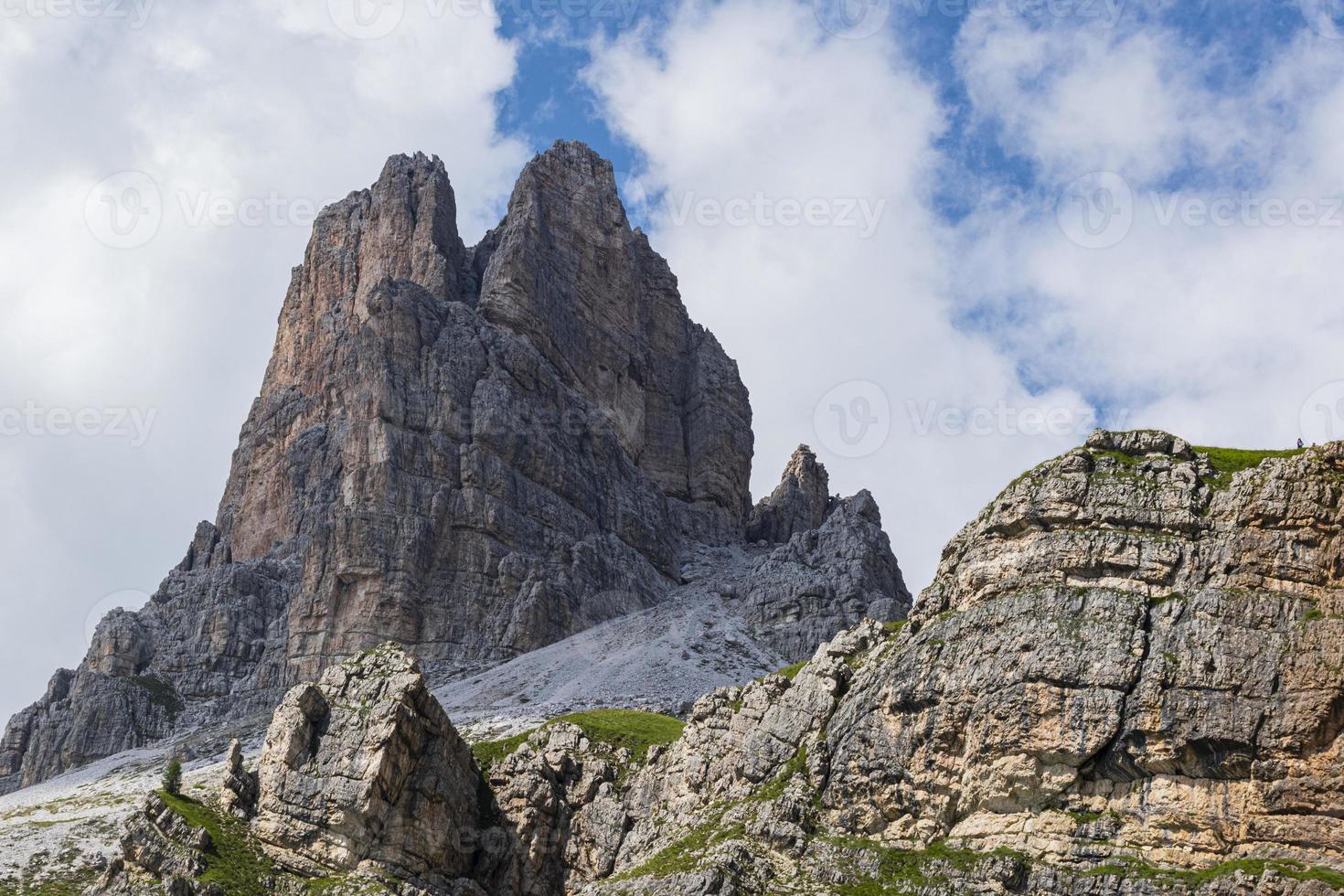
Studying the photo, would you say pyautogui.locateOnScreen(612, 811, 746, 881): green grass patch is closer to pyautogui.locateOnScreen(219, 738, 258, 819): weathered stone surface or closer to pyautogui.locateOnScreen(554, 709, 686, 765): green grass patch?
pyautogui.locateOnScreen(554, 709, 686, 765): green grass patch

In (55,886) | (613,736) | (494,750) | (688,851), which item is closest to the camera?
(688,851)

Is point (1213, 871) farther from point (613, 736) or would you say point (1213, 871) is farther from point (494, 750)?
point (494, 750)

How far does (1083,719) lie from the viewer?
307ft

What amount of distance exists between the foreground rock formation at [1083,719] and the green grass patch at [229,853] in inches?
1051

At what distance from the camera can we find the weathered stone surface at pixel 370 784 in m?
118

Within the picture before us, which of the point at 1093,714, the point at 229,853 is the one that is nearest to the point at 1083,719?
the point at 1093,714

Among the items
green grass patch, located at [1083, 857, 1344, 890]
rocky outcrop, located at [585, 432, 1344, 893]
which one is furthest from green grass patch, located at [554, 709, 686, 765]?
green grass patch, located at [1083, 857, 1344, 890]

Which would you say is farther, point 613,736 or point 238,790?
point 613,736

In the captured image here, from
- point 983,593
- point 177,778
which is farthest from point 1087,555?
point 177,778

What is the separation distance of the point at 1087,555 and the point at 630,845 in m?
42.2

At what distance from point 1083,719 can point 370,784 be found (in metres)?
55.4

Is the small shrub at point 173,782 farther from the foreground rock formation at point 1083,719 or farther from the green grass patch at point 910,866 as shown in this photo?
the green grass patch at point 910,866

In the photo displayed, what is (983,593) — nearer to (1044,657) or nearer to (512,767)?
(1044,657)

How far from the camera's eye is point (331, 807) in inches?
4656
